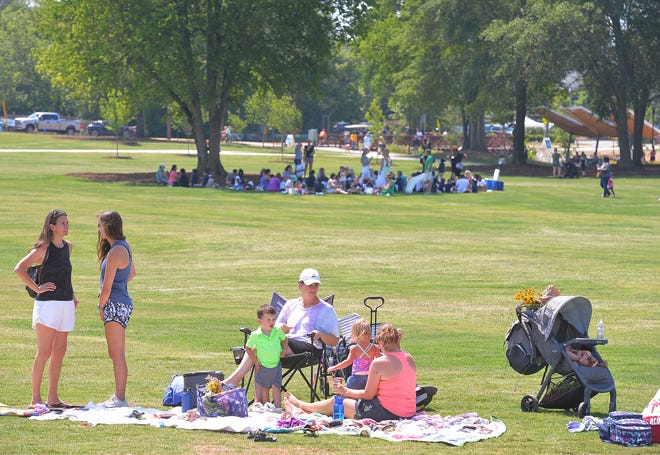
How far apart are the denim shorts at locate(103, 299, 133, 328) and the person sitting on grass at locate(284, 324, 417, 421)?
1.93m

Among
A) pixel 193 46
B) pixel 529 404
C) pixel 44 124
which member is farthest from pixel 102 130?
pixel 529 404

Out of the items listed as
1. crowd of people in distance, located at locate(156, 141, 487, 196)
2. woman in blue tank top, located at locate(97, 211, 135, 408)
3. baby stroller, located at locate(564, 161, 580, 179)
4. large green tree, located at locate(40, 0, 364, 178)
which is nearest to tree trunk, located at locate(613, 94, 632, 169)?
baby stroller, located at locate(564, 161, 580, 179)

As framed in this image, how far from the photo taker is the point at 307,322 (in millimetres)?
12680

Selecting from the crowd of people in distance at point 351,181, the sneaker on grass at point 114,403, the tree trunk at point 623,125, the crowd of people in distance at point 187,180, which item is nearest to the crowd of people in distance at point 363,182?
the crowd of people in distance at point 351,181

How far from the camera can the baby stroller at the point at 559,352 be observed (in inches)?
465

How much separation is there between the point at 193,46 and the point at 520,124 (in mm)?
22645

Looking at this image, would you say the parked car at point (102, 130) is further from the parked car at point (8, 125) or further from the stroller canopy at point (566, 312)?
the stroller canopy at point (566, 312)

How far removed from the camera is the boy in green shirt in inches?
472

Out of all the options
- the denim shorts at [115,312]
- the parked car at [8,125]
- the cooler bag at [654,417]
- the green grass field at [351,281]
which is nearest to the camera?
the cooler bag at [654,417]

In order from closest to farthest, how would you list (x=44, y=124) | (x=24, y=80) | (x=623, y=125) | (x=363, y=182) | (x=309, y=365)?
(x=309, y=365), (x=363, y=182), (x=623, y=125), (x=44, y=124), (x=24, y=80)

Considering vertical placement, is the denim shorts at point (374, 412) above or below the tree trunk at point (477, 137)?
below

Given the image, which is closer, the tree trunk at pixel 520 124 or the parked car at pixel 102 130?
the tree trunk at pixel 520 124

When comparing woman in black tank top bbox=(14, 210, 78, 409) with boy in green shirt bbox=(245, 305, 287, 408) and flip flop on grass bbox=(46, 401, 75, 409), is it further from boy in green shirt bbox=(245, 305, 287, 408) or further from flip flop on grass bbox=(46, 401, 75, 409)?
boy in green shirt bbox=(245, 305, 287, 408)

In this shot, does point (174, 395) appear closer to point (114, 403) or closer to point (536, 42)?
point (114, 403)
